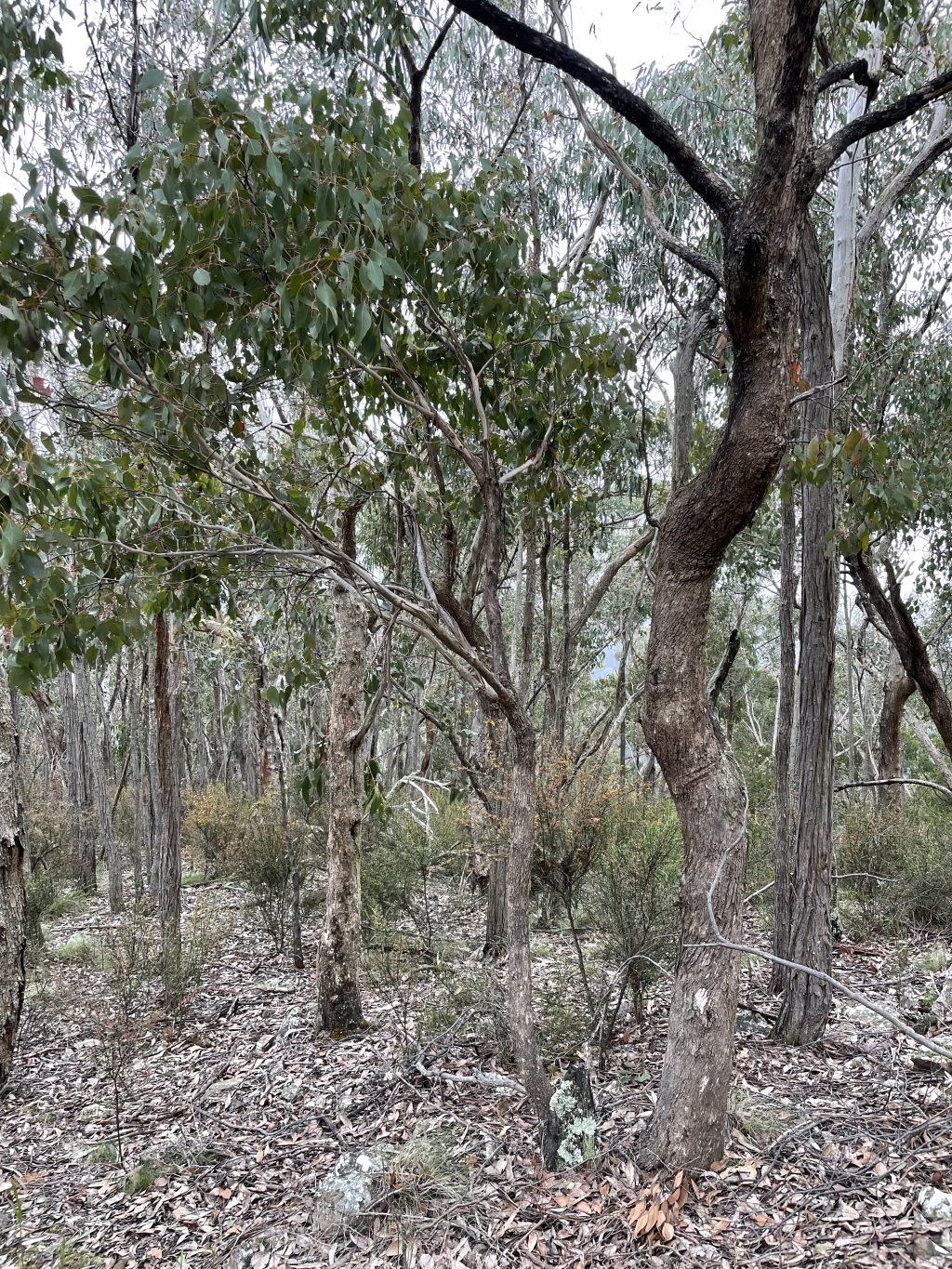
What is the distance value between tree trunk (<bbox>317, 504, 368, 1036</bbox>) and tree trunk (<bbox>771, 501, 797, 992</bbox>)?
242cm

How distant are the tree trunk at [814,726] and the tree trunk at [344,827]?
2.46m

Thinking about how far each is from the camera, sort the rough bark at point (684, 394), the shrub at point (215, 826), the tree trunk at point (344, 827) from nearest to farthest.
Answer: the tree trunk at point (344, 827), the rough bark at point (684, 394), the shrub at point (215, 826)

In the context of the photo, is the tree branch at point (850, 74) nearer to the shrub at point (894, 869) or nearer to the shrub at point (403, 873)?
the shrub at point (894, 869)

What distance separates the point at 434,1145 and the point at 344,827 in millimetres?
1977

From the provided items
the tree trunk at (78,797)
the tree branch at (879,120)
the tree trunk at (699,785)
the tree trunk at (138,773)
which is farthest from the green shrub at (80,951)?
the tree branch at (879,120)

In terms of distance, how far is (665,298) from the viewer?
25.5 feet

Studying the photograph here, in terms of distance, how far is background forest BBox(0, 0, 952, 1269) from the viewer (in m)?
2.54

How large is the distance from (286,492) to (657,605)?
2048 millimetres

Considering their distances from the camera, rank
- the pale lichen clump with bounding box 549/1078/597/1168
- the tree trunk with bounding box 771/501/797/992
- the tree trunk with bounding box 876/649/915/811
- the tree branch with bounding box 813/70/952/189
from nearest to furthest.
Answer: the tree branch with bounding box 813/70/952/189 → the pale lichen clump with bounding box 549/1078/597/1168 → the tree trunk with bounding box 771/501/797/992 → the tree trunk with bounding box 876/649/915/811

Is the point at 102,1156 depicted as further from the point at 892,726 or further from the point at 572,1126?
the point at 892,726

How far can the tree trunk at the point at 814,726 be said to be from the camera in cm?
393

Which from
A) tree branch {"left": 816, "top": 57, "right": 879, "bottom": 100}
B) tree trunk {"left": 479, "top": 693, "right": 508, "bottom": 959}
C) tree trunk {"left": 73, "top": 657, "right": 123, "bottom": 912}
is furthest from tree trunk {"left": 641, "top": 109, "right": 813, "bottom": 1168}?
tree trunk {"left": 73, "top": 657, "right": 123, "bottom": 912}

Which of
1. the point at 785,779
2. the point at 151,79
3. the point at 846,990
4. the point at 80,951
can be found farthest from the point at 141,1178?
the point at 151,79

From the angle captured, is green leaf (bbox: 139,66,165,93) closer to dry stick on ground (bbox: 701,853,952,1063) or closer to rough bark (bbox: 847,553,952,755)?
dry stick on ground (bbox: 701,853,952,1063)
